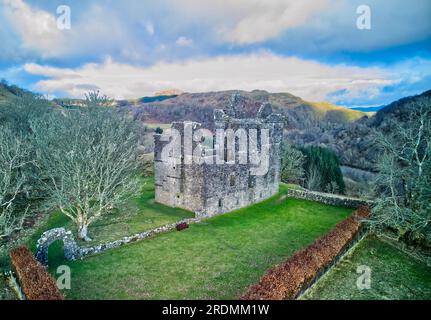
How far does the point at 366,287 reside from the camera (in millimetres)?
16828

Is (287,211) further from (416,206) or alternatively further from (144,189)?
(144,189)

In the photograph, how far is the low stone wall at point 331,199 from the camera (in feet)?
109

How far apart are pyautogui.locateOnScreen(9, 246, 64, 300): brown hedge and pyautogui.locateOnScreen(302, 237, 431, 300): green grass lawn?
1313cm

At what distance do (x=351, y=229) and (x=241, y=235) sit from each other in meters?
8.97

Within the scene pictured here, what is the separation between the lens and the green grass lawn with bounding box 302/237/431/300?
52.9ft

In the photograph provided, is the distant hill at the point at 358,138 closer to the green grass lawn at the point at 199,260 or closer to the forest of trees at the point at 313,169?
the forest of trees at the point at 313,169

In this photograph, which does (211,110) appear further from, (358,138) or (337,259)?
(337,259)

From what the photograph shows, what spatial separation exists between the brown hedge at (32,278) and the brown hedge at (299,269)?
9.37 metres

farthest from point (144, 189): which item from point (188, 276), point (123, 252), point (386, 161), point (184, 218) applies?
point (386, 161)

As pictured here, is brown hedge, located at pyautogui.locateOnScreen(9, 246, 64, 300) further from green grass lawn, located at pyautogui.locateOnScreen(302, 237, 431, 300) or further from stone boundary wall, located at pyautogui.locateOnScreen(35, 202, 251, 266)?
green grass lawn, located at pyautogui.locateOnScreen(302, 237, 431, 300)

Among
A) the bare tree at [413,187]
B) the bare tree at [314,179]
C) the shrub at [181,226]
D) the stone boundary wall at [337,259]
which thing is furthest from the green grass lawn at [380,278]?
the bare tree at [314,179]

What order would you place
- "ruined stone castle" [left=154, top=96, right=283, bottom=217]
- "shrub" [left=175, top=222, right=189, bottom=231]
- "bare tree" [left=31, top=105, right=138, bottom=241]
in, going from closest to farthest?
"bare tree" [left=31, top=105, right=138, bottom=241], "shrub" [left=175, top=222, right=189, bottom=231], "ruined stone castle" [left=154, top=96, right=283, bottom=217]

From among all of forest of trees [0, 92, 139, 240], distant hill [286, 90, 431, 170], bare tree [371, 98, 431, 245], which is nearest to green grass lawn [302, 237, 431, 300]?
bare tree [371, 98, 431, 245]
